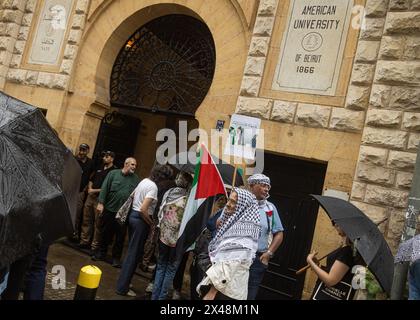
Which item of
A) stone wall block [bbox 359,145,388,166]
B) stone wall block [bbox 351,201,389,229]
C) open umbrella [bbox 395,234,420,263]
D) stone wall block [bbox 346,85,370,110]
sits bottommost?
open umbrella [bbox 395,234,420,263]

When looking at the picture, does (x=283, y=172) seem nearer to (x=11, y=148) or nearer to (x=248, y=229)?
(x=248, y=229)

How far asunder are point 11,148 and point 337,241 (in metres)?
5.03

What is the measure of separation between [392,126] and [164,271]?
382 cm

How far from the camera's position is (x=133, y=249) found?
21.3 feet

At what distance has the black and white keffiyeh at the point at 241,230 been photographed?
4.24m

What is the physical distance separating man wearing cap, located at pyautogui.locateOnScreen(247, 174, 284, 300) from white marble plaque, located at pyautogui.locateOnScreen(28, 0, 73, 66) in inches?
274

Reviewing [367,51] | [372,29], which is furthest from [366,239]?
[372,29]

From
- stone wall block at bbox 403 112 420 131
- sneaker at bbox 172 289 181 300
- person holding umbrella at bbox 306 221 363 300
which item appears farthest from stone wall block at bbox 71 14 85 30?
person holding umbrella at bbox 306 221 363 300

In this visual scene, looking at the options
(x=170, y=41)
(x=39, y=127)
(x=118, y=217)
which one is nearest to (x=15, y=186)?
(x=39, y=127)

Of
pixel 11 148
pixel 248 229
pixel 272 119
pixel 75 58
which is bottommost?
pixel 248 229

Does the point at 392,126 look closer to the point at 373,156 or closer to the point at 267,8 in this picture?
the point at 373,156

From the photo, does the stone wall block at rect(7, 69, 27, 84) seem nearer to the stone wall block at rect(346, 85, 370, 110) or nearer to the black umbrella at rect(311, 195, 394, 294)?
the stone wall block at rect(346, 85, 370, 110)

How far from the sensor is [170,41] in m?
9.71

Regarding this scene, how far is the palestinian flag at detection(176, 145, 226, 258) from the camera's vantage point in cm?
535
